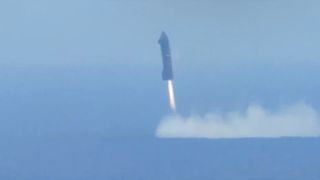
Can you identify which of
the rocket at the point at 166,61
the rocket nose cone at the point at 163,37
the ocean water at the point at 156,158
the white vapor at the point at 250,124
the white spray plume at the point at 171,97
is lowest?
the ocean water at the point at 156,158

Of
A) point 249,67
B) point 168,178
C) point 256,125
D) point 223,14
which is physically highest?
point 223,14

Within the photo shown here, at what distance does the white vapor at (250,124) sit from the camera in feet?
6.22

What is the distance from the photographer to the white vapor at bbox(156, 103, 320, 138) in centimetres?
189

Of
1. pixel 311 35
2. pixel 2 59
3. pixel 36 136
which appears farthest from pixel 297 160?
pixel 2 59

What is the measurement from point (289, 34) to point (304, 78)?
0.42ft

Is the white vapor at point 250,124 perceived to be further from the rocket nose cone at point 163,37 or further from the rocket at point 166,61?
the rocket nose cone at point 163,37

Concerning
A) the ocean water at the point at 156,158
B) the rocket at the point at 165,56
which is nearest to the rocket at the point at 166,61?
the rocket at the point at 165,56

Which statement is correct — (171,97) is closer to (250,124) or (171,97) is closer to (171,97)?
(171,97)

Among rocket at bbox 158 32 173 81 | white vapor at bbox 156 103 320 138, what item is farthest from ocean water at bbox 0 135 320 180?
rocket at bbox 158 32 173 81

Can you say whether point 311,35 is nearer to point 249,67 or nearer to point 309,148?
point 249,67

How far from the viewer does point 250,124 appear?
190 cm

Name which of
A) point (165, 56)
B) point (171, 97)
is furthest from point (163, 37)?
point (171, 97)

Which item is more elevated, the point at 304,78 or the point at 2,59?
the point at 2,59

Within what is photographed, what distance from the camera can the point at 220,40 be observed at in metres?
1.90
